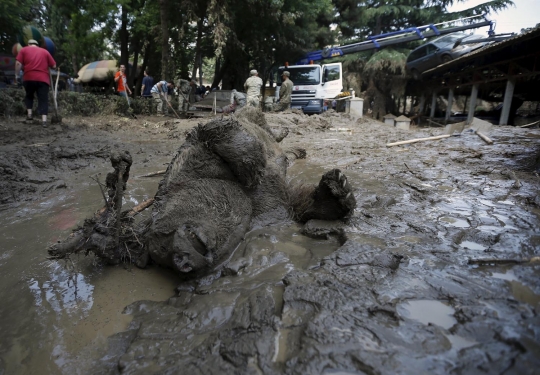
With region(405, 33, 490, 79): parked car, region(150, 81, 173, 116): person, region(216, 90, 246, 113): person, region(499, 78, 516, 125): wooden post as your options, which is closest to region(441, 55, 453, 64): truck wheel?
region(405, 33, 490, 79): parked car

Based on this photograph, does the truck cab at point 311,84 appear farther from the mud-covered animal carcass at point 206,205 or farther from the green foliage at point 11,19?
the mud-covered animal carcass at point 206,205

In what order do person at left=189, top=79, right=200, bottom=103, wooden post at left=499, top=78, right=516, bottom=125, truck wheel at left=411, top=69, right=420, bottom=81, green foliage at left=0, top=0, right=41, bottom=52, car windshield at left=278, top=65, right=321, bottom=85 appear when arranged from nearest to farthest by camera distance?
green foliage at left=0, top=0, right=41, bottom=52 → wooden post at left=499, top=78, right=516, bottom=125 → person at left=189, top=79, right=200, bottom=103 → car windshield at left=278, top=65, right=321, bottom=85 → truck wheel at left=411, top=69, right=420, bottom=81

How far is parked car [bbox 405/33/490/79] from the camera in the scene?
1451 centimetres

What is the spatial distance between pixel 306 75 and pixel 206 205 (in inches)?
608

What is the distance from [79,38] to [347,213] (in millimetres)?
18592

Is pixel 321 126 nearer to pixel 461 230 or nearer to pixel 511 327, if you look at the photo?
pixel 461 230

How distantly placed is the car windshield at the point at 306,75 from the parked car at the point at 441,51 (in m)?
5.52

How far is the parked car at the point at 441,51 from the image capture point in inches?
571

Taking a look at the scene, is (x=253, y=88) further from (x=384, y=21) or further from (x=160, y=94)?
(x=384, y=21)

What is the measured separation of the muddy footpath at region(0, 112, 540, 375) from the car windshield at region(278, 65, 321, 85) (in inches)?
546

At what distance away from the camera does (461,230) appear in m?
2.57

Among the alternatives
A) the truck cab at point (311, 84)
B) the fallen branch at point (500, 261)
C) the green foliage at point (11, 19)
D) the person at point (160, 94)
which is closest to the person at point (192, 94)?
the person at point (160, 94)

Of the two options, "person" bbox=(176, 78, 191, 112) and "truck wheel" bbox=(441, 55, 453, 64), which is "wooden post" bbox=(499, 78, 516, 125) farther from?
"person" bbox=(176, 78, 191, 112)

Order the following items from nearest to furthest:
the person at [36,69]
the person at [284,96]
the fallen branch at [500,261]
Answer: the fallen branch at [500,261] < the person at [36,69] < the person at [284,96]
